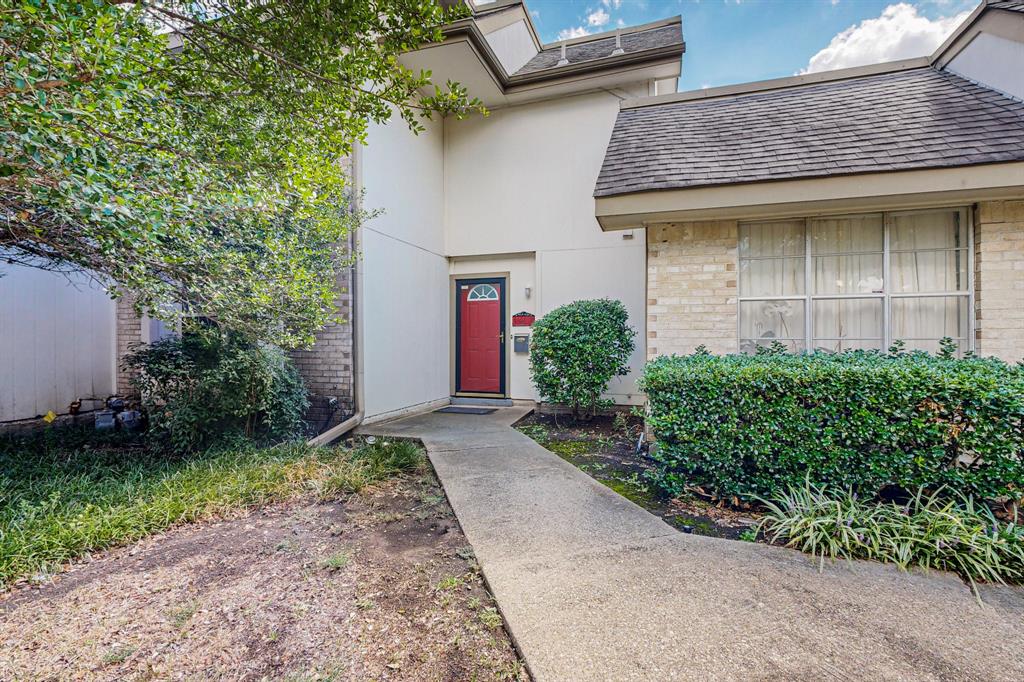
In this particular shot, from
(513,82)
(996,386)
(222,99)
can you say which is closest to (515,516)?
(996,386)

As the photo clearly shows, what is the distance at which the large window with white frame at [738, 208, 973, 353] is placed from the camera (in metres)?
4.87

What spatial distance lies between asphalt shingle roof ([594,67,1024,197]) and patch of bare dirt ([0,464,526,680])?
426 centimetres

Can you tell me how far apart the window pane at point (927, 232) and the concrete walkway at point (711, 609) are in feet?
12.1

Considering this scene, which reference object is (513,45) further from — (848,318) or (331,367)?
(848,318)

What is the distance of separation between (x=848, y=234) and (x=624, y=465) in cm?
360

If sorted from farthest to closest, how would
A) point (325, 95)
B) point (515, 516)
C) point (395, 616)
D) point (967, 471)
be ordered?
point (325, 95) < point (515, 516) < point (967, 471) < point (395, 616)

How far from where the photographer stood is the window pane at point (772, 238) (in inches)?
208

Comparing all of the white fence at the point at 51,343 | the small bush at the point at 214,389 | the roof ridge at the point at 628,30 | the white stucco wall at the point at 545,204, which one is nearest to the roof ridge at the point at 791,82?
the white stucco wall at the point at 545,204

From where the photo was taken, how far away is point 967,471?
325 cm

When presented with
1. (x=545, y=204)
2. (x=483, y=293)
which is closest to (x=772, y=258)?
(x=545, y=204)

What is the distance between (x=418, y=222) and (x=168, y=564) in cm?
649

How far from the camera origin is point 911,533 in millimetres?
2988

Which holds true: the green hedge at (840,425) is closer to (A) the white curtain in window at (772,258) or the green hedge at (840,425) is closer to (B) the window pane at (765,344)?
(B) the window pane at (765,344)

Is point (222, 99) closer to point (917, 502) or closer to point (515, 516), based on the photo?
point (515, 516)
